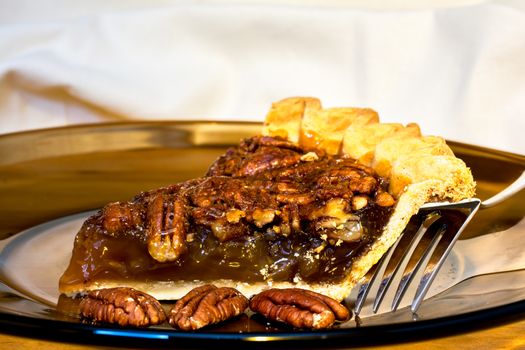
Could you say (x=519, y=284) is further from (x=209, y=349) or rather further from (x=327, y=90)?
(x=327, y=90)

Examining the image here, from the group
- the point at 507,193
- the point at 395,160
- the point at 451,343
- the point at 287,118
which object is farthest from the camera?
the point at 287,118

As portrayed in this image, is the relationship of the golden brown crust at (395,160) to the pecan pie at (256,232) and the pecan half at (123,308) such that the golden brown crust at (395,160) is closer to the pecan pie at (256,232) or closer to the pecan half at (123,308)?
the pecan pie at (256,232)

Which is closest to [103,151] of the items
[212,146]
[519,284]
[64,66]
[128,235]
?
[212,146]

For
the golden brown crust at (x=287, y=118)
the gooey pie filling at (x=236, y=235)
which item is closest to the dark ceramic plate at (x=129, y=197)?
the gooey pie filling at (x=236, y=235)

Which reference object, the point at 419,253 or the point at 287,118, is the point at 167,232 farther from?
the point at 287,118

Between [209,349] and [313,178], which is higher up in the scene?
[313,178]

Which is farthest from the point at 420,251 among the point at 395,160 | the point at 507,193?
the point at 507,193
